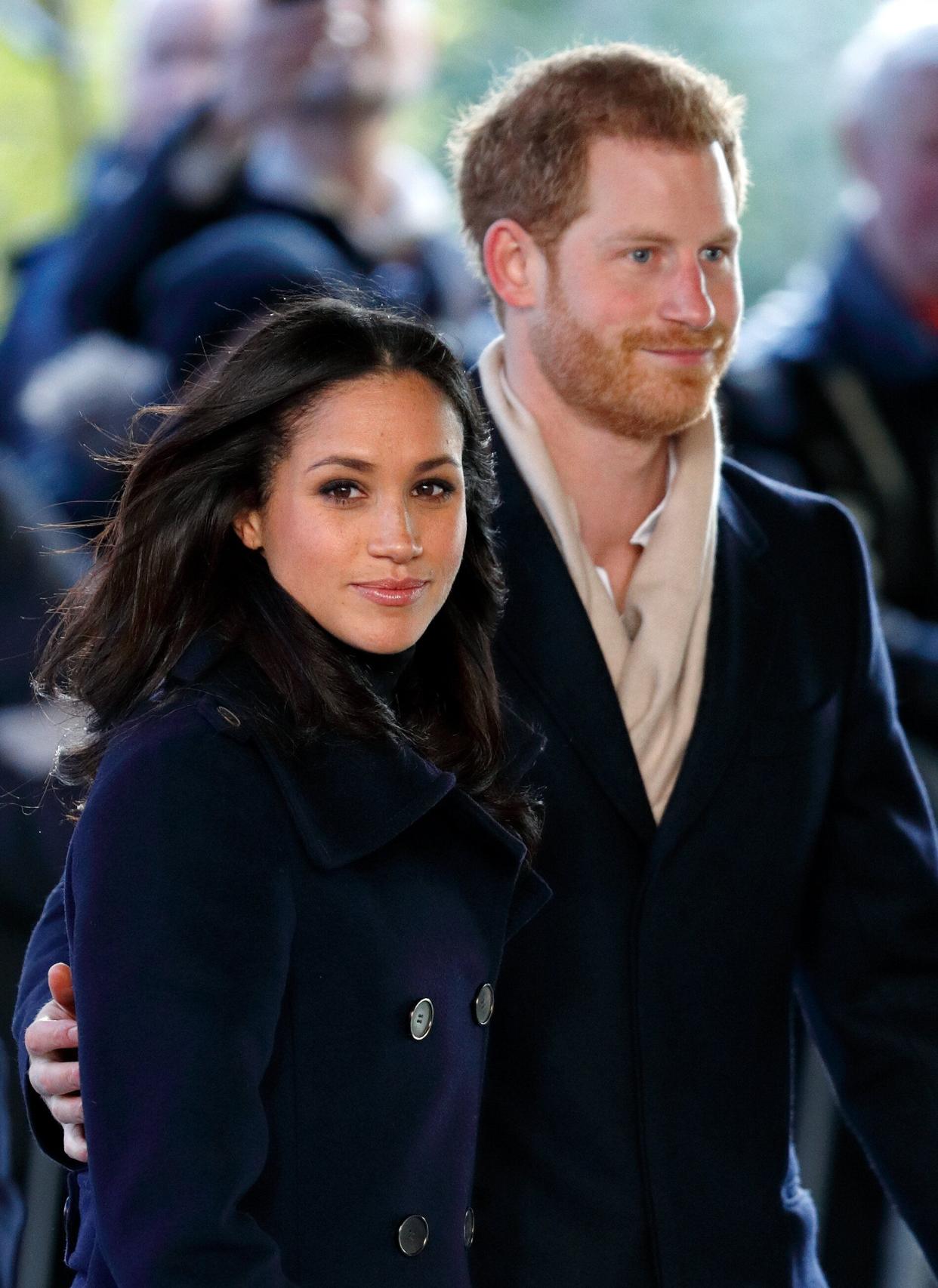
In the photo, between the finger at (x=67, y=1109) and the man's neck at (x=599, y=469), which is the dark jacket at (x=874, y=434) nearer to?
the man's neck at (x=599, y=469)

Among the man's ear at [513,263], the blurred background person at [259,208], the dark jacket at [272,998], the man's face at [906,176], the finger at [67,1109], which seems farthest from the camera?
the man's face at [906,176]

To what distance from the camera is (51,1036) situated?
1.64 meters

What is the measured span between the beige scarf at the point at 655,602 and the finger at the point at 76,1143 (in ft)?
2.26

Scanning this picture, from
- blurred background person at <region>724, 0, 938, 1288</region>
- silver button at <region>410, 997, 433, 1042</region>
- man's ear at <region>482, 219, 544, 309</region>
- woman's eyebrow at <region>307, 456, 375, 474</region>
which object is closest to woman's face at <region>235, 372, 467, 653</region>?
woman's eyebrow at <region>307, 456, 375, 474</region>

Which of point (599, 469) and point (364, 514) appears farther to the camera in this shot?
point (599, 469)

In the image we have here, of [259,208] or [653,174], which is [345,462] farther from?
[259,208]

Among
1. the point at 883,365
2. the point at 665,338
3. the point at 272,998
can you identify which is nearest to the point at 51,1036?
the point at 272,998

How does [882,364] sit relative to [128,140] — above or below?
below

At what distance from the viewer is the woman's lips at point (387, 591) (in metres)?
1.55

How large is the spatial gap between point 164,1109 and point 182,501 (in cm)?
49

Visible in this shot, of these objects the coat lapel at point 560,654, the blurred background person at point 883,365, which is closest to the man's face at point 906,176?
the blurred background person at point 883,365

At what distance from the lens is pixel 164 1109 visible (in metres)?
1.38

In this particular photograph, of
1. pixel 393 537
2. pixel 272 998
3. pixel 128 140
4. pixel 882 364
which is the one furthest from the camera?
pixel 128 140

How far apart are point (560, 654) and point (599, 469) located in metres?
0.22
